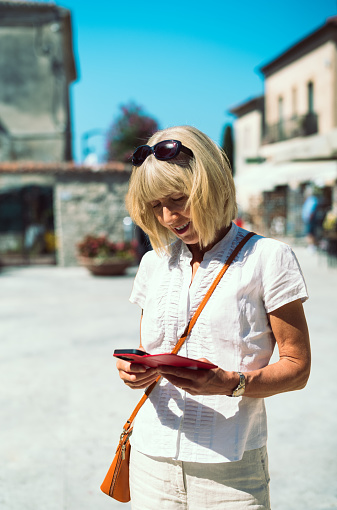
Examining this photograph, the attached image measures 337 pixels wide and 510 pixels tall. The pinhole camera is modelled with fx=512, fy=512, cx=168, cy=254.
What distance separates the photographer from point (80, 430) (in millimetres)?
3381

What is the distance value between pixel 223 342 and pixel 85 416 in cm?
255

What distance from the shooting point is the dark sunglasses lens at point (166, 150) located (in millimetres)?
1334

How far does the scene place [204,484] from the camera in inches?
52.2

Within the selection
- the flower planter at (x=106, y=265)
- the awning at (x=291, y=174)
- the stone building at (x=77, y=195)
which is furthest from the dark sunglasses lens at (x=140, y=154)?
the stone building at (x=77, y=195)

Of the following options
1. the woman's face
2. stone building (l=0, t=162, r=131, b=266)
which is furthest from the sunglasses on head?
stone building (l=0, t=162, r=131, b=266)

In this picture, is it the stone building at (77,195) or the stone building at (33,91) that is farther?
the stone building at (33,91)

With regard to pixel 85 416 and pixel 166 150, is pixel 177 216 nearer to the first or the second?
pixel 166 150

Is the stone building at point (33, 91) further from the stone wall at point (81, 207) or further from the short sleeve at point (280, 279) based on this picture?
the short sleeve at point (280, 279)

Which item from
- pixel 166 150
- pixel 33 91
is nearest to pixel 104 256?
pixel 33 91

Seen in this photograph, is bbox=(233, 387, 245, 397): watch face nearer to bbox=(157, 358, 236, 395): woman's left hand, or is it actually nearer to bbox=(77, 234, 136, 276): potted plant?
bbox=(157, 358, 236, 395): woman's left hand

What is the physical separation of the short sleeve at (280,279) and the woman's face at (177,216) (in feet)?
0.71

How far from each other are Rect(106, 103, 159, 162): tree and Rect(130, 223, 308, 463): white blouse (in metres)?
25.5

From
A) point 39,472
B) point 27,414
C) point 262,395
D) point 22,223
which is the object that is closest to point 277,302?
point 262,395

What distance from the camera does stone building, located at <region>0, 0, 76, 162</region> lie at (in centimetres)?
1742
